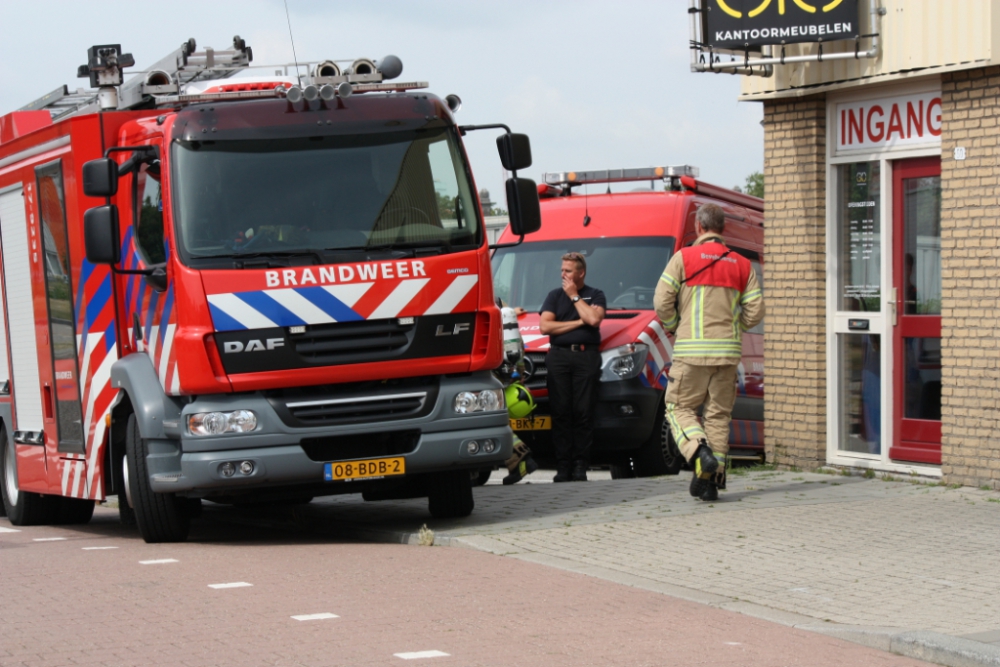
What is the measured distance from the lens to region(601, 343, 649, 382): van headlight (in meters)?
13.3

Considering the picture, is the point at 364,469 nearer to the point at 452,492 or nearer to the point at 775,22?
the point at 452,492

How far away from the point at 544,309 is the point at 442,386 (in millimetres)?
3454

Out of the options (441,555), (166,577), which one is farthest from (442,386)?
(166,577)

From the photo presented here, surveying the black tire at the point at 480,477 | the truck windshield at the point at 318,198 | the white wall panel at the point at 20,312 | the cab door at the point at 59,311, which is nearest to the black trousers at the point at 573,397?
the black tire at the point at 480,477

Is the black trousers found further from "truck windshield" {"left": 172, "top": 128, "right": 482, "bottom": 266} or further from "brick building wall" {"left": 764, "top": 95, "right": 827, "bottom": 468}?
"truck windshield" {"left": 172, "top": 128, "right": 482, "bottom": 266}

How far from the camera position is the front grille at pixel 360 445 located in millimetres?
9750

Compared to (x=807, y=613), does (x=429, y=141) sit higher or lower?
higher

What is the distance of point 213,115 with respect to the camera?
9.73m

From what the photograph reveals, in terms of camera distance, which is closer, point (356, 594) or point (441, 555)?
point (356, 594)

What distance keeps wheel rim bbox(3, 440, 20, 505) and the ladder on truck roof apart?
302cm

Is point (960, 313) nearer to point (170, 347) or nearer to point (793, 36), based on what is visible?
point (793, 36)

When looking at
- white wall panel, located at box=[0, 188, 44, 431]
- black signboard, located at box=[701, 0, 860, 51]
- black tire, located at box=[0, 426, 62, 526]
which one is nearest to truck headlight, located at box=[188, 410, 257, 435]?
white wall panel, located at box=[0, 188, 44, 431]

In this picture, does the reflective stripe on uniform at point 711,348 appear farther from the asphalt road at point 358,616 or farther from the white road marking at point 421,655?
the white road marking at point 421,655

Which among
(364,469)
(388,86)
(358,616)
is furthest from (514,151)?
(358,616)
